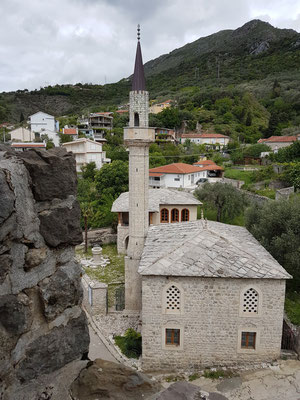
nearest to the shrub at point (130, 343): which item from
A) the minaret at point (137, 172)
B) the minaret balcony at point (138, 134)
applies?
the minaret at point (137, 172)

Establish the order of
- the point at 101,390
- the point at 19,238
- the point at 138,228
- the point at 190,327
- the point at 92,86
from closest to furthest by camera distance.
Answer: the point at 19,238 → the point at 101,390 → the point at 190,327 → the point at 138,228 → the point at 92,86

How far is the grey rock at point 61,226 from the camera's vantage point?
253 cm

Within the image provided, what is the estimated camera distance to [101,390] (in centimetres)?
251

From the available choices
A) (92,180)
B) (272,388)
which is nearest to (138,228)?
(272,388)

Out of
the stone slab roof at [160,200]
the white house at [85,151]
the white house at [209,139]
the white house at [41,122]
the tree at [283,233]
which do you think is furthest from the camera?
the white house at [209,139]

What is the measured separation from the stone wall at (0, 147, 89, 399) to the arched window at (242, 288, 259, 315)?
9.08 meters

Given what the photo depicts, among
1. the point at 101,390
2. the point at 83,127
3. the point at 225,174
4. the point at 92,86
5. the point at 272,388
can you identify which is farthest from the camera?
the point at 92,86

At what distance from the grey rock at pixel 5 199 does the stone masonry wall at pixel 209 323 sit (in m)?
8.96

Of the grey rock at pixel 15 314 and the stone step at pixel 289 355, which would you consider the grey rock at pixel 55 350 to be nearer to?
the grey rock at pixel 15 314

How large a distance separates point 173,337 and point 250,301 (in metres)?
3.00

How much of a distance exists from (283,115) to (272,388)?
208ft

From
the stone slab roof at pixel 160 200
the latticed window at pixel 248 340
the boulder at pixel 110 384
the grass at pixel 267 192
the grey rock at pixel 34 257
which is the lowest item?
the latticed window at pixel 248 340

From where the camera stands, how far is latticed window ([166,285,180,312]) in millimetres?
10773

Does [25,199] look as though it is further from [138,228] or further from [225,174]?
[225,174]
